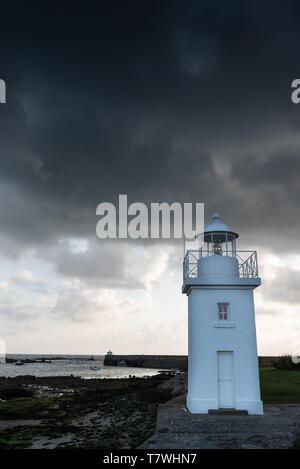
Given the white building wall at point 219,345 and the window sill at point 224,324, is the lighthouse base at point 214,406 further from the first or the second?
the window sill at point 224,324

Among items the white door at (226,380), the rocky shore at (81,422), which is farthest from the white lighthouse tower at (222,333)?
the rocky shore at (81,422)

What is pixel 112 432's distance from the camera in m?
17.1

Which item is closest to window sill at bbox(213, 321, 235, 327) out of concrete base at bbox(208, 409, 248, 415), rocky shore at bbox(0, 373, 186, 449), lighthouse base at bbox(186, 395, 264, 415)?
lighthouse base at bbox(186, 395, 264, 415)

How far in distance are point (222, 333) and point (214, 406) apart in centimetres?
309

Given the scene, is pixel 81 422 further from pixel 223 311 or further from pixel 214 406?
pixel 223 311

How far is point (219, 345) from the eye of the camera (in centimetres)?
1755

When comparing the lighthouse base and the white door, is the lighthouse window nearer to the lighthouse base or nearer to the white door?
the white door

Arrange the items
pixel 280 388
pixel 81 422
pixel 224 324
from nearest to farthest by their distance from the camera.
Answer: pixel 224 324
pixel 81 422
pixel 280 388

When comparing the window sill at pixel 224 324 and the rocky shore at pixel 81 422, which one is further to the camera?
the window sill at pixel 224 324

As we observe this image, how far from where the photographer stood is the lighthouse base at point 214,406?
1691 centimetres

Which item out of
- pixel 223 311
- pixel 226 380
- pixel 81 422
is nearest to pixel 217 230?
pixel 223 311

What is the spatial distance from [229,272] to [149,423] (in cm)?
747

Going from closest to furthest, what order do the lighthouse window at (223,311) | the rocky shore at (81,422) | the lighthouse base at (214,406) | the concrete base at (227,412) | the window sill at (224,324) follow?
the rocky shore at (81,422) → the concrete base at (227,412) → the lighthouse base at (214,406) → the window sill at (224,324) → the lighthouse window at (223,311)
